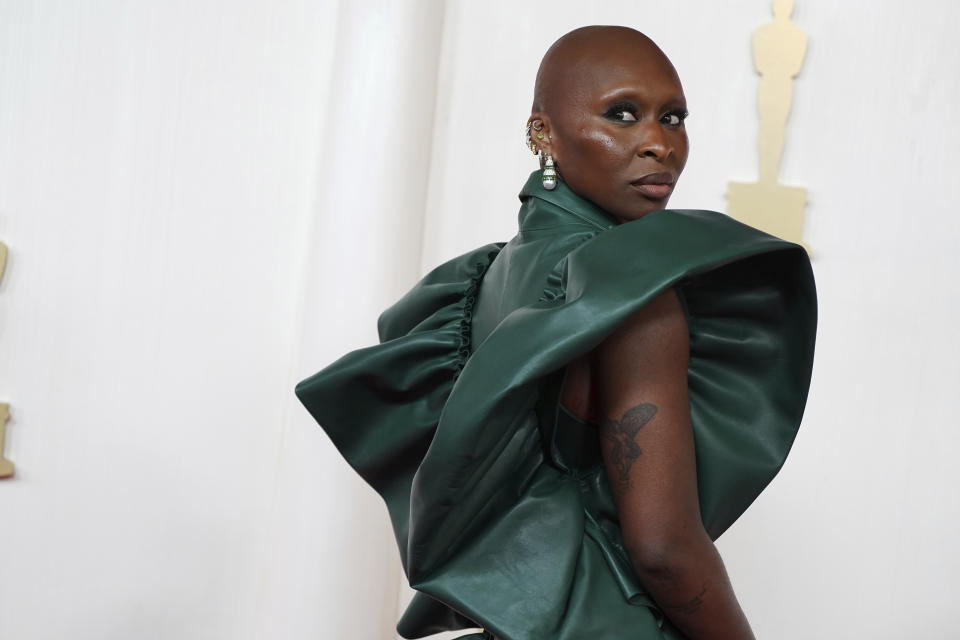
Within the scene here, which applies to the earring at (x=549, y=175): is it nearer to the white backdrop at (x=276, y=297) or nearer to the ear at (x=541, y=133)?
the ear at (x=541, y=133)

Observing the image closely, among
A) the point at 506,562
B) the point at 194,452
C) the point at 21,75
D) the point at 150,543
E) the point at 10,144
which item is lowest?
the point at 150,543

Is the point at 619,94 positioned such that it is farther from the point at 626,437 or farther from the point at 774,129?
the point at 774,129

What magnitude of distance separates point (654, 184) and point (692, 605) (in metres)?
0.44

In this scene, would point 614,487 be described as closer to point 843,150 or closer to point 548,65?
point 548,65

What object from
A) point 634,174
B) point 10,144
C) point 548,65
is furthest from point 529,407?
point 10,144

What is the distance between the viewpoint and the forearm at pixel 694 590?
Result: 3.26ft

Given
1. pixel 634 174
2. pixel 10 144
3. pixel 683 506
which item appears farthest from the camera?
pixel 10 144

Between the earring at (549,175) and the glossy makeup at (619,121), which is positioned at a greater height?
the glossy makeup at (619,121)

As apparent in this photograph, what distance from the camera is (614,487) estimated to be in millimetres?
1017

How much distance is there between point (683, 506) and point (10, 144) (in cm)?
212

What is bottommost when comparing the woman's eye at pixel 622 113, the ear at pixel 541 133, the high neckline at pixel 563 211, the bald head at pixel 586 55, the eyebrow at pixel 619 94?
the high neckline at pixel 563 211

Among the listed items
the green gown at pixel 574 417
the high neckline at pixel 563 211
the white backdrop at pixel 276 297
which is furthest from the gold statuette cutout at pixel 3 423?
the high neckline at pixel 563 211

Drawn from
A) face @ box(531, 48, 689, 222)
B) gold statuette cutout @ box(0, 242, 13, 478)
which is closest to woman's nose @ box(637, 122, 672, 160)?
face @ box(531, 48, 689, 222)

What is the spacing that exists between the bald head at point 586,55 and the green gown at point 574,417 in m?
0.11
